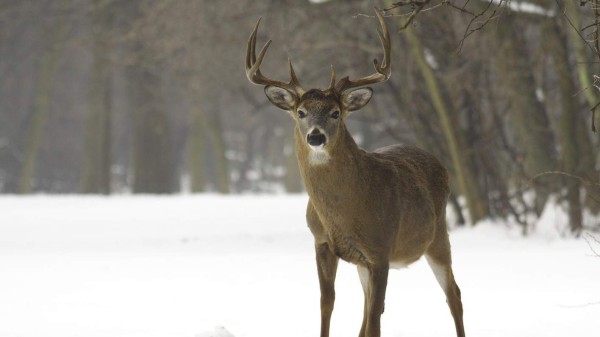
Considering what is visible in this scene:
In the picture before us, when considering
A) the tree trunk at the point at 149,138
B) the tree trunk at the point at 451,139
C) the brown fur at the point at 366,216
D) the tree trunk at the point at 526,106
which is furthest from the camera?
the tree trunk at the point at 149,138

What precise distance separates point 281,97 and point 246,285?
4.26 m

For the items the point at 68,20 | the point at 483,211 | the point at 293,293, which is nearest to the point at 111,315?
the point at 293,293

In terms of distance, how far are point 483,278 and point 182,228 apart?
8040 millimetres

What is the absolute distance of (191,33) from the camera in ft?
53.1

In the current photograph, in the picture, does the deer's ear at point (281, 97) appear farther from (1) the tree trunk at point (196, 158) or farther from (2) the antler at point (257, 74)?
(1) the tree trunk at point (196, 158)

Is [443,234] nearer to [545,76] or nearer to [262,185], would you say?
[545,76]

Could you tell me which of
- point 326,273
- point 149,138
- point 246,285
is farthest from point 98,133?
point 326,273

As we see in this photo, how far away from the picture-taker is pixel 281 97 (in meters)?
5.88

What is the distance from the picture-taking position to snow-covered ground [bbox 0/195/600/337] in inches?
291

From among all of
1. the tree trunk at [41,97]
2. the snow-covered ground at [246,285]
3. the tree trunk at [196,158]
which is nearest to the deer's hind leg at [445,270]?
the snow-covered ground at [246,285]

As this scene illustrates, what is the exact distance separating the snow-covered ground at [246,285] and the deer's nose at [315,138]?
1.57 metres

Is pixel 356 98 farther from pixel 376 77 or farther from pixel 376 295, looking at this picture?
pixel 376 295

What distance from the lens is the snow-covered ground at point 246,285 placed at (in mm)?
7391

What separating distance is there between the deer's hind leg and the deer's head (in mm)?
1119
